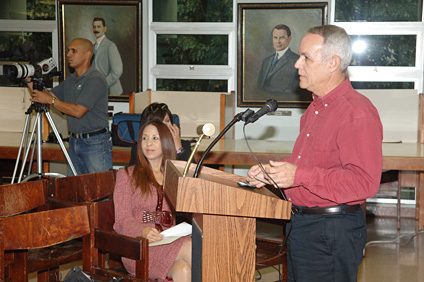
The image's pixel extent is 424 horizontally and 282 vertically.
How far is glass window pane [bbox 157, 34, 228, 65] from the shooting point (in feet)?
19.4

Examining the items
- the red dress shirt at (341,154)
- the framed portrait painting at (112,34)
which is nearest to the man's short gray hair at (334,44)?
the red dress shirt at (341,154)

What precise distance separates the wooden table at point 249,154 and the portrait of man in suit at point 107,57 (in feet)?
5.48

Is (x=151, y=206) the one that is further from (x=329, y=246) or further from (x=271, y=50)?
(x=271, y=50)

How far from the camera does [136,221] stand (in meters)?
2.64

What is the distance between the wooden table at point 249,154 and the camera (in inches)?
155

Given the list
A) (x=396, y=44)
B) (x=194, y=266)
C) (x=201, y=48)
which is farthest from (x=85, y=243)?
(x=396, y=44)

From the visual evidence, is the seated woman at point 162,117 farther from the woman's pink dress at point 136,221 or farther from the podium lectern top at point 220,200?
the podium lectern top at point 220,200

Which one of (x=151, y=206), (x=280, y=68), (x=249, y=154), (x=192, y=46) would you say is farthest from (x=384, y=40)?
(x=151, y=206)

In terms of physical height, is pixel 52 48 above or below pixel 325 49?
above

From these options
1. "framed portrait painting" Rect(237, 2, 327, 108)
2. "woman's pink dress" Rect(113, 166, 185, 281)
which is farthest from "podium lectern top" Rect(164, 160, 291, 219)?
"framed portrait painting" Rect(237, 2, 327, 108)

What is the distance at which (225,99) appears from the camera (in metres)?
5.24

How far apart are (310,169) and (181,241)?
0.99 metres

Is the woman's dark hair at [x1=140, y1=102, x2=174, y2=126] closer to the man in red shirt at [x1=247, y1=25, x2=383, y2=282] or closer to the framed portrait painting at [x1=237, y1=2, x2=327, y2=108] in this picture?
the man in red shirt at [x1=247, y1=25, x2=383, y2=282]

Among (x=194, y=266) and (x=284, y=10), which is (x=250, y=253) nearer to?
(x=194, y=266)
